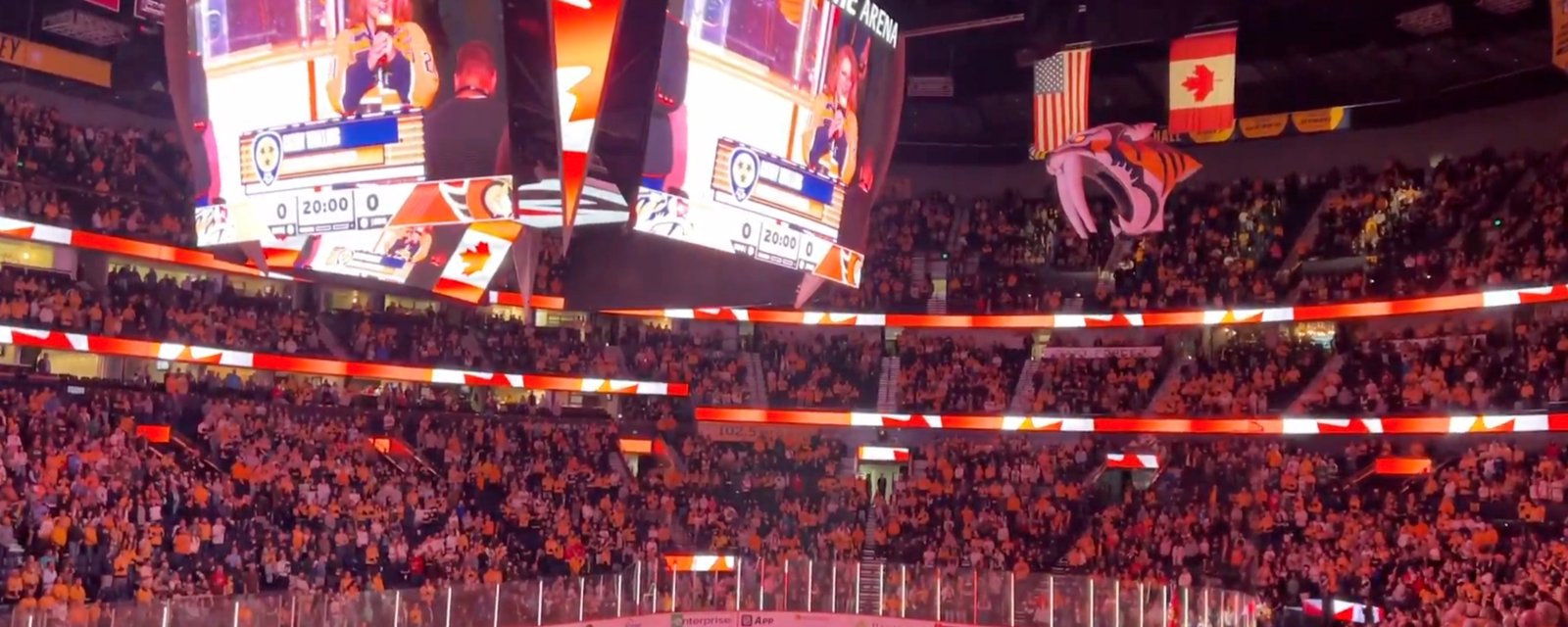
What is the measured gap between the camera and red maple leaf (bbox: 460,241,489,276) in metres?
18.2

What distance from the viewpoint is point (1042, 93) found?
2114 cm

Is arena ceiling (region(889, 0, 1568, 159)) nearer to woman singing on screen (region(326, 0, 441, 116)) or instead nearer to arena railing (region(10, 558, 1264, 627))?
arena railing (region(10, 558, 1264, 627))

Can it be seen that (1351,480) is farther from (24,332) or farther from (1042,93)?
(24,332)

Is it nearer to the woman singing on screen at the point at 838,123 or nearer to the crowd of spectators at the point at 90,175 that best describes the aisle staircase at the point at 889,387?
the crowd of spectators at the point at 90,175

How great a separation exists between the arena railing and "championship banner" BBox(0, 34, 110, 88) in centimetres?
1504

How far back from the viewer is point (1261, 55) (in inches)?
1218

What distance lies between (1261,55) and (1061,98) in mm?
11987

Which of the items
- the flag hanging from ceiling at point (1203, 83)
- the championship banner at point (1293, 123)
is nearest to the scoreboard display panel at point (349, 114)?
the flag hanging from ceiling at point (1203, 83)

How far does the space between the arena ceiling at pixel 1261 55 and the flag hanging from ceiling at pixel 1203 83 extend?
2.48 m

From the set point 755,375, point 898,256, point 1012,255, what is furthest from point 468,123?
point 1012,255

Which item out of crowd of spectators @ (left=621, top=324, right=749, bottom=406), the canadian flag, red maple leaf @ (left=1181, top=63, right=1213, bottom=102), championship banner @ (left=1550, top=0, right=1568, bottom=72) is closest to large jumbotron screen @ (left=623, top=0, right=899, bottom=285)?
the canadian flag

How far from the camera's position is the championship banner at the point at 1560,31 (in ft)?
60.5

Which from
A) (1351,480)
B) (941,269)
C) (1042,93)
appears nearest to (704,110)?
(1042,93)

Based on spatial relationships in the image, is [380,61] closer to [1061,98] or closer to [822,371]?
[1061,98]
